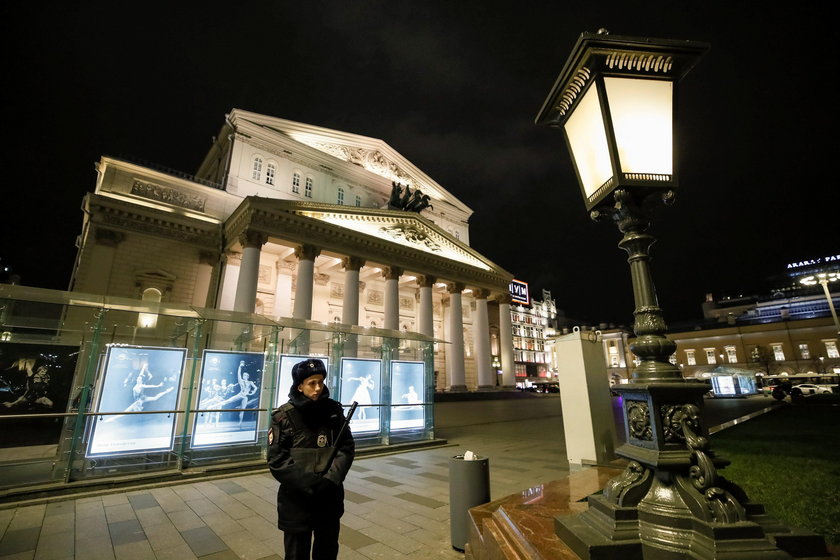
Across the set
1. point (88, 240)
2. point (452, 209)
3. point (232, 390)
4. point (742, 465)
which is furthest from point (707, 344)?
point (88, 240)

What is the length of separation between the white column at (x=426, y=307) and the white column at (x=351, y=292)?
525cm

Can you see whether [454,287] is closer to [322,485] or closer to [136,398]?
[136,398]

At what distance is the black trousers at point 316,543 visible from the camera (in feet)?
8.69

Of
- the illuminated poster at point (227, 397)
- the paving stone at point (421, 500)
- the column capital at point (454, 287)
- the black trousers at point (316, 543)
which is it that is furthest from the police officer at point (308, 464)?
the column capital at point (454, 287)

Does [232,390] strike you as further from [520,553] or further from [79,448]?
[520,553]

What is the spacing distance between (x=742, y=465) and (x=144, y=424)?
1029 centimetres

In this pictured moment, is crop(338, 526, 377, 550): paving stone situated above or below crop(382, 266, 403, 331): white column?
below

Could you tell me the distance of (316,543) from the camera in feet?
8.83

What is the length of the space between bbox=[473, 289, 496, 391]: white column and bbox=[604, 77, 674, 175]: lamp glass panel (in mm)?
28561

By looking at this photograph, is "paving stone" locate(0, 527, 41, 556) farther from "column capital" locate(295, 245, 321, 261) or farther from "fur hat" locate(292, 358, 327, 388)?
"column capital" locate(295, 245, 321, 261)

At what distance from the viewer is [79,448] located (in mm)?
6566

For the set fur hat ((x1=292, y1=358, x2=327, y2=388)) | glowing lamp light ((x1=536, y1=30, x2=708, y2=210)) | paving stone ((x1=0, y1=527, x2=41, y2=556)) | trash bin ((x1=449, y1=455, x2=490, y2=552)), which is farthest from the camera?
paving stone ((x1=0, y1=527, x2=41, y2=556))

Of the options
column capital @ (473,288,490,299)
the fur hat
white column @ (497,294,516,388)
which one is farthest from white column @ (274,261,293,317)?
the fur hat

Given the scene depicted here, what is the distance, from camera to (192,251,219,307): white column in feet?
74.7
